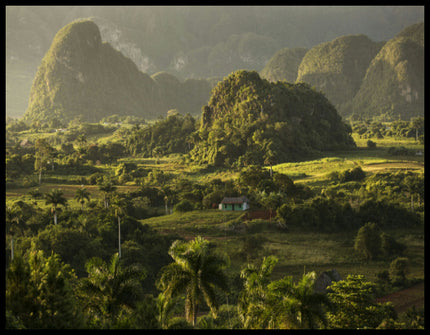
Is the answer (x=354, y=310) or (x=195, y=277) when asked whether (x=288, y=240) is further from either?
(x=195, y=277)

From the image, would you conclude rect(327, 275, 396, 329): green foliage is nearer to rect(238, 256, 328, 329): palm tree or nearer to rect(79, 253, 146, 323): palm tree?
rect(238, 256, 328, 329): palm tree

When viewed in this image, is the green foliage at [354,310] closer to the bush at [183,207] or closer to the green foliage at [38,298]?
the green foliage at [38,298]

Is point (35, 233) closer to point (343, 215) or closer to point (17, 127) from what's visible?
point (343, 215)

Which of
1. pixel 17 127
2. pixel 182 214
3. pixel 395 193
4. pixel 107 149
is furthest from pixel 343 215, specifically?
pixel 17 127

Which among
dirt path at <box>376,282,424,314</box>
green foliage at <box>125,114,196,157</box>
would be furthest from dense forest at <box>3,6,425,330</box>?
green foliage at <box>125,114,196,157</box>

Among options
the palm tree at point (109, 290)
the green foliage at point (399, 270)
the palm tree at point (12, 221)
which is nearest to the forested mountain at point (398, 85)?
the green foliage at point (399, 270)

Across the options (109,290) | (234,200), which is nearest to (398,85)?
(234,200)
